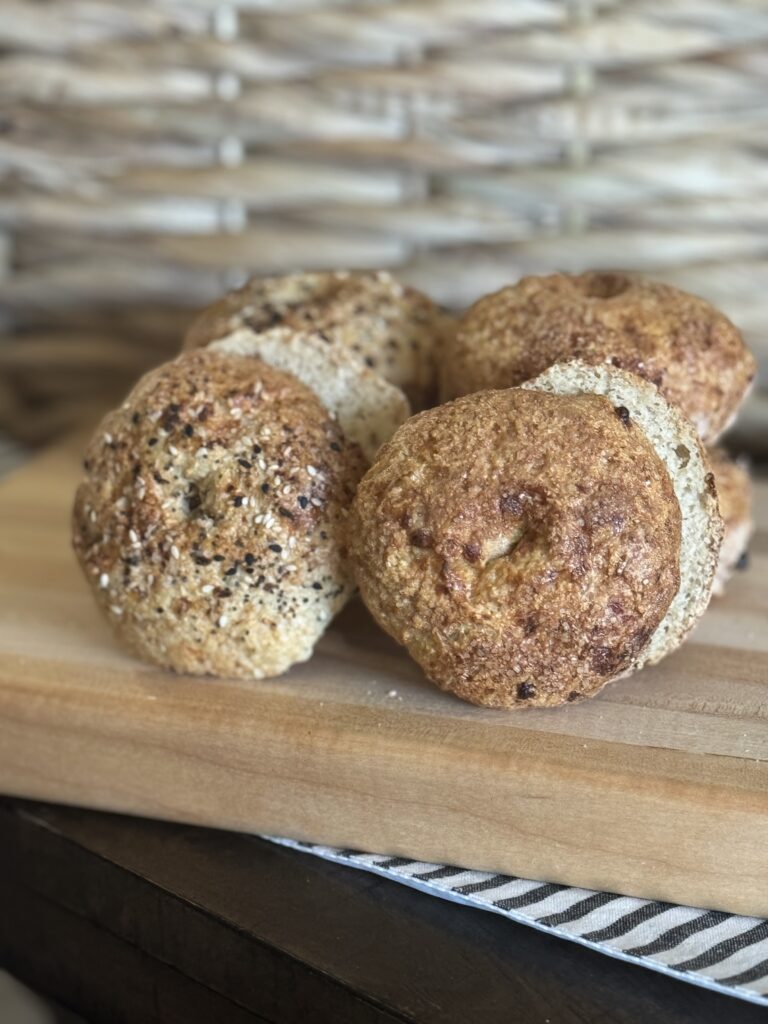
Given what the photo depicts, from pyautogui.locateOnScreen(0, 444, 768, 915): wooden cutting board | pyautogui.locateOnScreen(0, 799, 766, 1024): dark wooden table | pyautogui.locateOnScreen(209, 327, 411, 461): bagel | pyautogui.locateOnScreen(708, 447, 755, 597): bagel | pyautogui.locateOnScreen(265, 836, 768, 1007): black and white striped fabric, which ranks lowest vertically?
pyautogui.locateOnScreen(0, 799, 766, 1024): dark wooden table

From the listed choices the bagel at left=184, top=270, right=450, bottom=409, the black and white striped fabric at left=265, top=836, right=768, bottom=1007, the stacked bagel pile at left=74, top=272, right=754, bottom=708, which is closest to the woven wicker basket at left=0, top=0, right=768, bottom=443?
the bagel at left=184, top=270, right=450, bottom=409

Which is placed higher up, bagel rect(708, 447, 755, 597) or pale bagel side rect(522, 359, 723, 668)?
pale bagel side rect(522, 359, 723, 668)

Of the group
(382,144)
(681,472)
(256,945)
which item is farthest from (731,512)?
(382,144)

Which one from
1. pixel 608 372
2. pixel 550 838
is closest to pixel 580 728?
pixel 550 838

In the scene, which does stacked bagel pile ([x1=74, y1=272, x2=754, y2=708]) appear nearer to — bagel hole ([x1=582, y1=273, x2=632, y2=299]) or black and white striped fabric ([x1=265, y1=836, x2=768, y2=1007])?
bagel hole ([x1=582, y1=273, x2=632, y2=299])

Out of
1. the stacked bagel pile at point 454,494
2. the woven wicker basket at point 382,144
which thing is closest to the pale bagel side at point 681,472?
the stacked bagel pile at point 454,494
